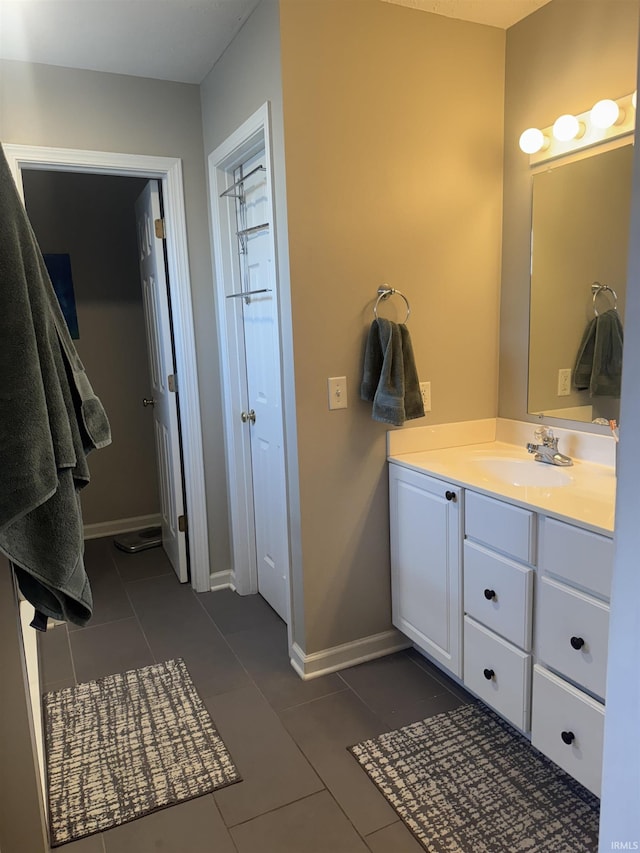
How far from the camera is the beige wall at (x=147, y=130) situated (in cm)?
245

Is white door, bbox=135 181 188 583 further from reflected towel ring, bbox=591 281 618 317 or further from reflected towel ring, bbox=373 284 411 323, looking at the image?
reflected towel ring, bbox=591 281 618 317

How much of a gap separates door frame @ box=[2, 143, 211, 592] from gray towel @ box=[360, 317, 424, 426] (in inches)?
42.6

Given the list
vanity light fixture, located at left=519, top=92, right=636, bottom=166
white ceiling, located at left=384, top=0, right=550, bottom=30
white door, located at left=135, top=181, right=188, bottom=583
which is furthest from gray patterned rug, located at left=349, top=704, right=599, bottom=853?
white ceiling, located at left=384, top=0, right=550, bottom=30

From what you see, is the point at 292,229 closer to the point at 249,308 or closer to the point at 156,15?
the point at 249,308

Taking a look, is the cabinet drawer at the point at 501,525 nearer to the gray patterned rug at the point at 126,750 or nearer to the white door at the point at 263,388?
the white door at the point at 263,388

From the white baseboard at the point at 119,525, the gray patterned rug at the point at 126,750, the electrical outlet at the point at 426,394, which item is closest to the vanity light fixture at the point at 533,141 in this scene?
the electrical outlet at the point at 426,394

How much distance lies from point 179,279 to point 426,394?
1.33 meters

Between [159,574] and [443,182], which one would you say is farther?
[159,574]

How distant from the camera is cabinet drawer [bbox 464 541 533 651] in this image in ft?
5.78

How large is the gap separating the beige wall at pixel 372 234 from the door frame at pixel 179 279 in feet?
3.15

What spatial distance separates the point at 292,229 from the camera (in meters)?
2.05

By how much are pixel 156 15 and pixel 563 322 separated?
1.86 m

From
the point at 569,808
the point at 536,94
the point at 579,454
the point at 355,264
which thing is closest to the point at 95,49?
the point at 355,264

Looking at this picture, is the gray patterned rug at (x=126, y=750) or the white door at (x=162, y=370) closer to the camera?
the gray patterned rug at (x=126, y=750)
